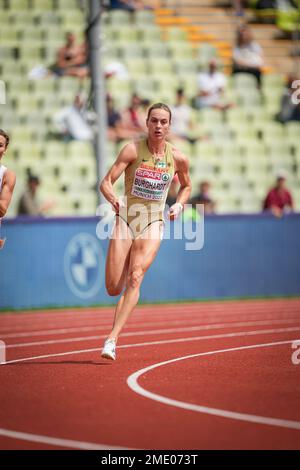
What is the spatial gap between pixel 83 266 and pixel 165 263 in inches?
64.0

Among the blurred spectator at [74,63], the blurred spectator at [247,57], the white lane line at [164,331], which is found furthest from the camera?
the blurred spectator at [247,57]

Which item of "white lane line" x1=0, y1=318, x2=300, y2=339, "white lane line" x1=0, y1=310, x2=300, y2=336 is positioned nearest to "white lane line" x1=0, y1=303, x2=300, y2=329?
"white lane line" x1=0, y1=310, x2=300, y2=336

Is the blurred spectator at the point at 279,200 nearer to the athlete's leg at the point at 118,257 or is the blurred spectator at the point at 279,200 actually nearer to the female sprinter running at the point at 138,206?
the female sprinter running at the point at 138,206

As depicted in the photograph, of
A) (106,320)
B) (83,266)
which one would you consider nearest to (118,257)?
(106,320)

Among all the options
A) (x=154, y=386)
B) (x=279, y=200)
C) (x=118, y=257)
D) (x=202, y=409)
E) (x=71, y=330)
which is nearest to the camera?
(x=202, y=409)

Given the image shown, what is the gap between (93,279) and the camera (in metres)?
18.5

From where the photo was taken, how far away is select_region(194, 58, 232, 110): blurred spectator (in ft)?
78.8

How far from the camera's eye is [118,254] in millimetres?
10656

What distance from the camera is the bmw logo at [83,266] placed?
1827 centimetres

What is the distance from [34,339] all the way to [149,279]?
6099 millimetres

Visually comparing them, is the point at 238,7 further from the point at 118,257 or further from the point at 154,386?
the point at 154,386

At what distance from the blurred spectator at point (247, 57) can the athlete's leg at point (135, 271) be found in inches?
603

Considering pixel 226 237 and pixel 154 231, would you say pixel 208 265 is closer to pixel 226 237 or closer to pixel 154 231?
pixel 226 237

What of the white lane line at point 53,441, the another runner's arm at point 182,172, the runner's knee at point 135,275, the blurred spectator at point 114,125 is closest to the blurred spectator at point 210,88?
the blurred spectator at point 114,125
